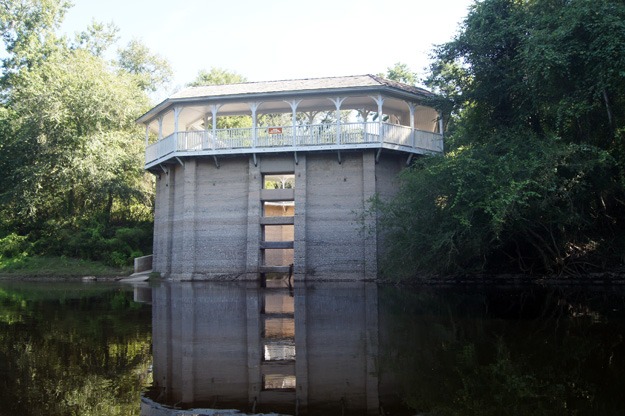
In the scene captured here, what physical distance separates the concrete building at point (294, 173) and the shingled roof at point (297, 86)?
6 centimetres

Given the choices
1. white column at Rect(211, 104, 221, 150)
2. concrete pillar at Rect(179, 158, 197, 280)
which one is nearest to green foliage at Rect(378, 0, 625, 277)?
white column at Rect(211, 104, 221, 150)

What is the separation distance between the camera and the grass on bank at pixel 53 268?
3256 centimetres

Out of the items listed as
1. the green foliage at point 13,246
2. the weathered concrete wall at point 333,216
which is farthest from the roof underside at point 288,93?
the green foliage at point 13,246

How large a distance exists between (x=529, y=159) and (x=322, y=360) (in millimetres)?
13105

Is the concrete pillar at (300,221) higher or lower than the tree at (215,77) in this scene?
lower

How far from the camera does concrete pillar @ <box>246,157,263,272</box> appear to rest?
2681 cm

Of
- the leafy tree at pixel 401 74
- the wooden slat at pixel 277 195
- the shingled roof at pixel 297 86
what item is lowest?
the wooden slat at pixel 277 195

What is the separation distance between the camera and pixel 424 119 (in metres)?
31.9

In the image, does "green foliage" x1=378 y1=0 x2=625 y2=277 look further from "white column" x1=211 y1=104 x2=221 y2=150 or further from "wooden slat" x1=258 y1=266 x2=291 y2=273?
"white column" x1=211 y1=104 x2=221 y2=150

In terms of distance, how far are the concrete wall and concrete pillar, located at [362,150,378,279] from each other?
0.14 ft

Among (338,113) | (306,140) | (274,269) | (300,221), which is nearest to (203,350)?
(274,269)

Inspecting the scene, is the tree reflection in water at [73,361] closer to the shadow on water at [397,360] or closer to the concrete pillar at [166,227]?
the shadow on water at [397,360]

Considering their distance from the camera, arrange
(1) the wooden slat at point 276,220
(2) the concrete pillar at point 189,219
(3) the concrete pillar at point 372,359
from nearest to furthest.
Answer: (3) the concrete pillar at point 372,359 < (1) the wooden slat at point 276,220 < (2) the concrete pillar at point 189,219

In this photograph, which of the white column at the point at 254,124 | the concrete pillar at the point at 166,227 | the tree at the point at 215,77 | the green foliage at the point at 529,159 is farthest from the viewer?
the tree at the point at 215,77
